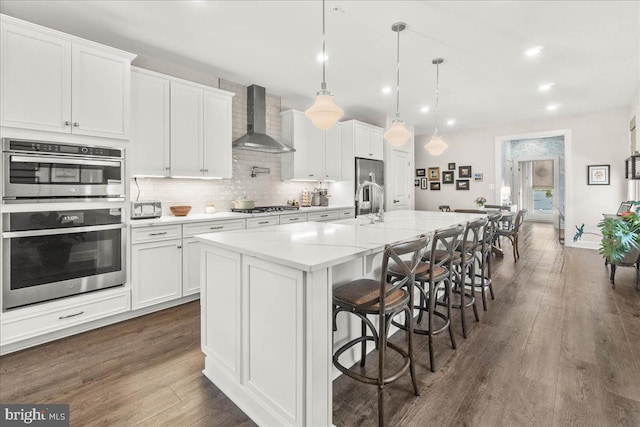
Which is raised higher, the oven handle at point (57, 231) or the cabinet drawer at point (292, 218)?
the cabinet drawer at point (292, 218)

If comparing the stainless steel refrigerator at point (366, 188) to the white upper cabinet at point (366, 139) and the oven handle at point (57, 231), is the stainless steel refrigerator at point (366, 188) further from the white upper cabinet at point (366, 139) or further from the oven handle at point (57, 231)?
the oven handle at point (57, 231)

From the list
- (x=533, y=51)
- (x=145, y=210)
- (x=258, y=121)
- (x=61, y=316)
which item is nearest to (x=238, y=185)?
(x=258, y=121)

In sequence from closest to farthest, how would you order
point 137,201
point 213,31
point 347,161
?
point 213,31
point 137,201
point 347,161

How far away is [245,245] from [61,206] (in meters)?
1.92

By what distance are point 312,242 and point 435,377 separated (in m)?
1.22

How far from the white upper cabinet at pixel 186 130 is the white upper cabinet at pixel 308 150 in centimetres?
160

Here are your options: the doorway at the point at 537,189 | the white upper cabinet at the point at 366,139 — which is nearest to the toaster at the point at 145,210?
the white upper cabinet at the point at 366,139

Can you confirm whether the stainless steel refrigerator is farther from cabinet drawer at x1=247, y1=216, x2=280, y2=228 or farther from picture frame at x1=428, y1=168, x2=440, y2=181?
picture frame at x1=428, y1=168, x2=440, y2=181

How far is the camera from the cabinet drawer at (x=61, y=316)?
239cm

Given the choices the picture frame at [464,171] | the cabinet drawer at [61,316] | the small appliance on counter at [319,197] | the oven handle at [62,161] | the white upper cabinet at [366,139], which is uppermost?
the white upper cabinet at [366,139]

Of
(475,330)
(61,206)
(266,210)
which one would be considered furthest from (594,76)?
(61,206)

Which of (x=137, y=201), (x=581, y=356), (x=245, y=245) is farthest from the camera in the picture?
(x=137, y=201)

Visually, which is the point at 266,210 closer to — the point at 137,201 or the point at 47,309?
the point at 137,201

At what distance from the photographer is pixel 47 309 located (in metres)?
2.54
